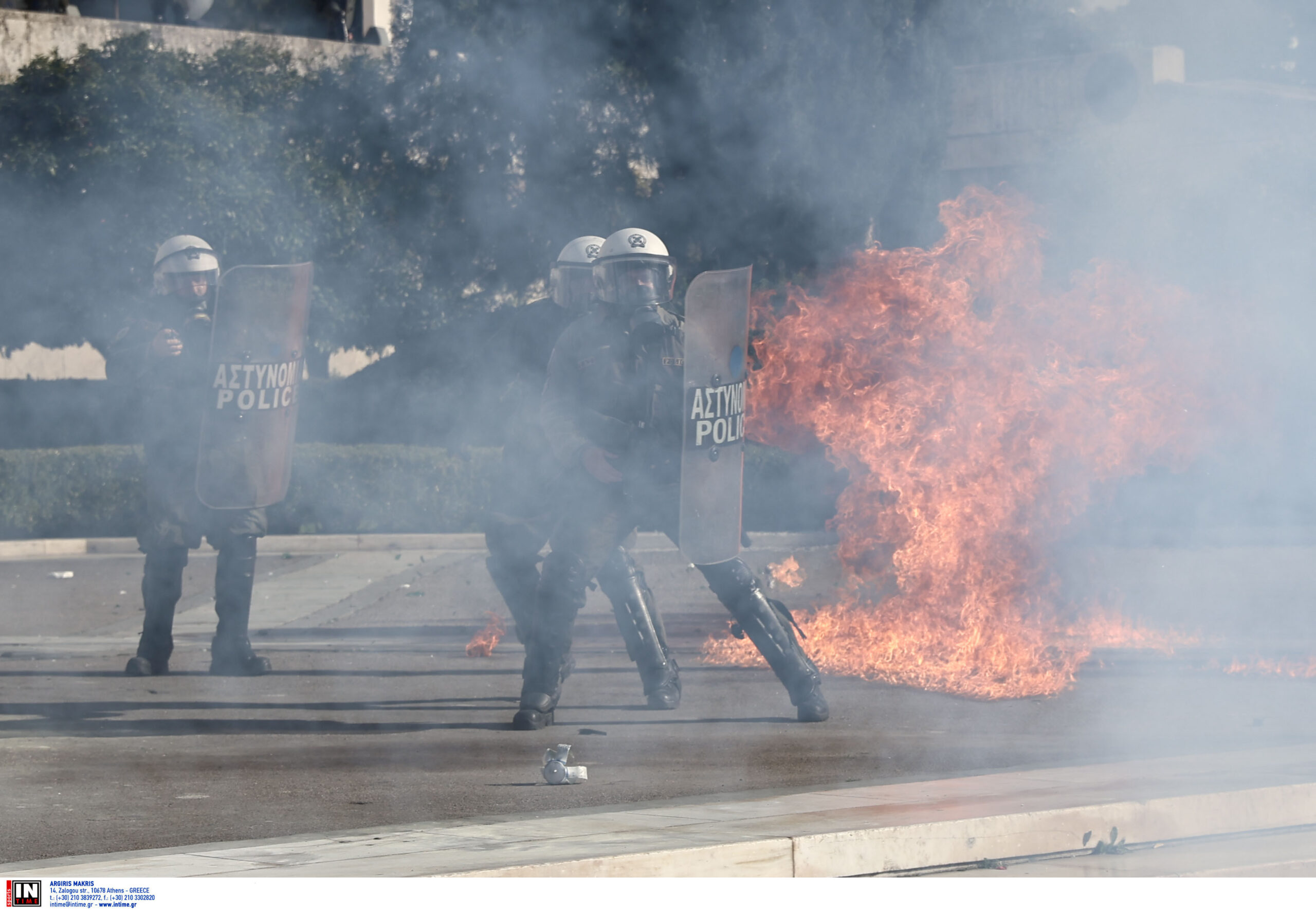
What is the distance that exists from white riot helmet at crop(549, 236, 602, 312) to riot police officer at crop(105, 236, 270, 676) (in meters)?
1.78

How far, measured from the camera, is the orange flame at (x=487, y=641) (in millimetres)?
8695

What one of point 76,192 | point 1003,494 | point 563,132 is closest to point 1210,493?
point 563,132

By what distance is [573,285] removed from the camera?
682cm

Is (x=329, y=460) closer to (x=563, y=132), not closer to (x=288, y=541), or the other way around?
(x=288, y=541)

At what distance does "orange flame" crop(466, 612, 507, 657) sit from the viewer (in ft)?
28.5

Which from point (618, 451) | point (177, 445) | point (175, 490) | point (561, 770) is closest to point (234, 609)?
point (175, 490)

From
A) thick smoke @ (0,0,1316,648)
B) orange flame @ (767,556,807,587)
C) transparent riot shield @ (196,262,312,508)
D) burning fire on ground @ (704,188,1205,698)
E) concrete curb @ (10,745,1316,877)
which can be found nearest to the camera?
concrete curb @ (10,745,1316,877)

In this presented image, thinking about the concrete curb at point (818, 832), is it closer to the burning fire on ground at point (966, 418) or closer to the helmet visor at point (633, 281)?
the helmet visor at point (633, 281)

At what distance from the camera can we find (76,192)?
733 inches

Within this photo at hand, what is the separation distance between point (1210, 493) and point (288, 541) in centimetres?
836

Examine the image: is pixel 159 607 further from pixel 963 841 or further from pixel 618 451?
pixel 963 841

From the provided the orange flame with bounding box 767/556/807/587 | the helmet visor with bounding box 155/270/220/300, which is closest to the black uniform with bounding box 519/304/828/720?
the helmet visor with bounding box 155/270/220/300
